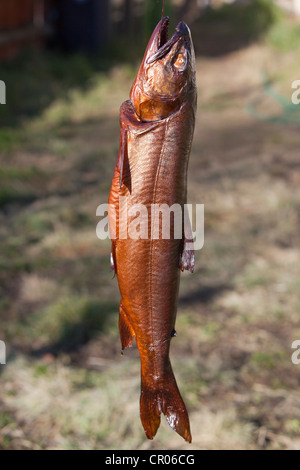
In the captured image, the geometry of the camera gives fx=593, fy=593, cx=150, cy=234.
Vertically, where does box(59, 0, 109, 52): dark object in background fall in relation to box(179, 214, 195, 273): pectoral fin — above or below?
above

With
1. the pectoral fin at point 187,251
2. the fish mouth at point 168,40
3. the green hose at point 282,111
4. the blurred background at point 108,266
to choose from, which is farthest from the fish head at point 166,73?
the green hose at point 282,111

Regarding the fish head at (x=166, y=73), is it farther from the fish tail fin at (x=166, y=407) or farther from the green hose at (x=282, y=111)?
the green hose at (x=282, y=111)

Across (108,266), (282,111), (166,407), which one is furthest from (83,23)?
(166,407)

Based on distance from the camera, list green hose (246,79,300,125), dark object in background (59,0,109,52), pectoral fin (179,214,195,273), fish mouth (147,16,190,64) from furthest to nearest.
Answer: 1. dark object in background (59,0,109,52)
2. green hose (246,79,300,125)
3. pectoral fin (179,214,195,273)
4. fish mouth (147,16,190,64)

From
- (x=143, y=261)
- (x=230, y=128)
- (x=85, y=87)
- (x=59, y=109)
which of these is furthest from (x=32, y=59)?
(x=143, y=261)

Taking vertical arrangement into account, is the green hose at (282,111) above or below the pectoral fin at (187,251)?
above

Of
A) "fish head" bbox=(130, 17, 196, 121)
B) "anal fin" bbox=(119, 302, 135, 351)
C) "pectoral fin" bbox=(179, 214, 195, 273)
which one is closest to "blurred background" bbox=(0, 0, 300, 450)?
"anal fin" bbox=(119, 302, 135, 351)

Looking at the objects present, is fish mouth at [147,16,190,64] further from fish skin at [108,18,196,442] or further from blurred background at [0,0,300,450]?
blurred background at [0,0,300,450]

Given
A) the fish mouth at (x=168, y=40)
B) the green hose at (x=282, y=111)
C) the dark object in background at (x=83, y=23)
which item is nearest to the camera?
the fish mouth at (x=168, y=40)
